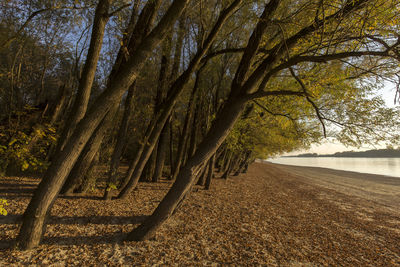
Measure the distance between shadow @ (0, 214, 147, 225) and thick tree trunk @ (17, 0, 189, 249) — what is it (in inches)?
47.5

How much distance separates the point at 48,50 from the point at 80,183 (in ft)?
26.2

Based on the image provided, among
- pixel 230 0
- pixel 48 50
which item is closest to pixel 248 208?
Answer: pixel 230 0

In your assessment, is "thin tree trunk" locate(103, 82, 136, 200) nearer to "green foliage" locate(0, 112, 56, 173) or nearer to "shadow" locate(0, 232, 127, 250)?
"green foliage" locate(0, 112, 56, 173)

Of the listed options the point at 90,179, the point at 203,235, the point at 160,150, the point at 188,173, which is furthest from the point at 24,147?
the point at 160,150

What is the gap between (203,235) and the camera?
4793mm

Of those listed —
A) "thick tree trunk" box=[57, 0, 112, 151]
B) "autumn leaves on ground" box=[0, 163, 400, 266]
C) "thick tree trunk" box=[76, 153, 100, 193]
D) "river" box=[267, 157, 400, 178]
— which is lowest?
"river" box=[267, 157, 400, 178]

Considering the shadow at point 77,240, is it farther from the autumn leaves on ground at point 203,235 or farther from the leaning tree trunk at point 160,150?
the leaning tree trunk at point 160,150

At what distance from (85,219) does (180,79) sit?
5068 millimetres

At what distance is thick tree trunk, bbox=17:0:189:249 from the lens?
326 centimetres

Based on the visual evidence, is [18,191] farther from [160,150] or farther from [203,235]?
[203,235]

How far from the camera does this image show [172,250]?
13.0ft

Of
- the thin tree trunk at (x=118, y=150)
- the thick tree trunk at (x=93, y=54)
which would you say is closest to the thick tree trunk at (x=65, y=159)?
the thick tree trunk at (x=93, y=54)

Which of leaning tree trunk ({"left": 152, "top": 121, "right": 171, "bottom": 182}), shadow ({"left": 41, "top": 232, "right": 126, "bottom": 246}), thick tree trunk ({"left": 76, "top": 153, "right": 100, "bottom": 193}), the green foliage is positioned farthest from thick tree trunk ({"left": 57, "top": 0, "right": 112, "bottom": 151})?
leaning tree trunk ({"left": 152, "top": 121, "right": 171, "bottom": 182})

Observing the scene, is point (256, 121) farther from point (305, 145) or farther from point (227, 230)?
point (227, 230)
